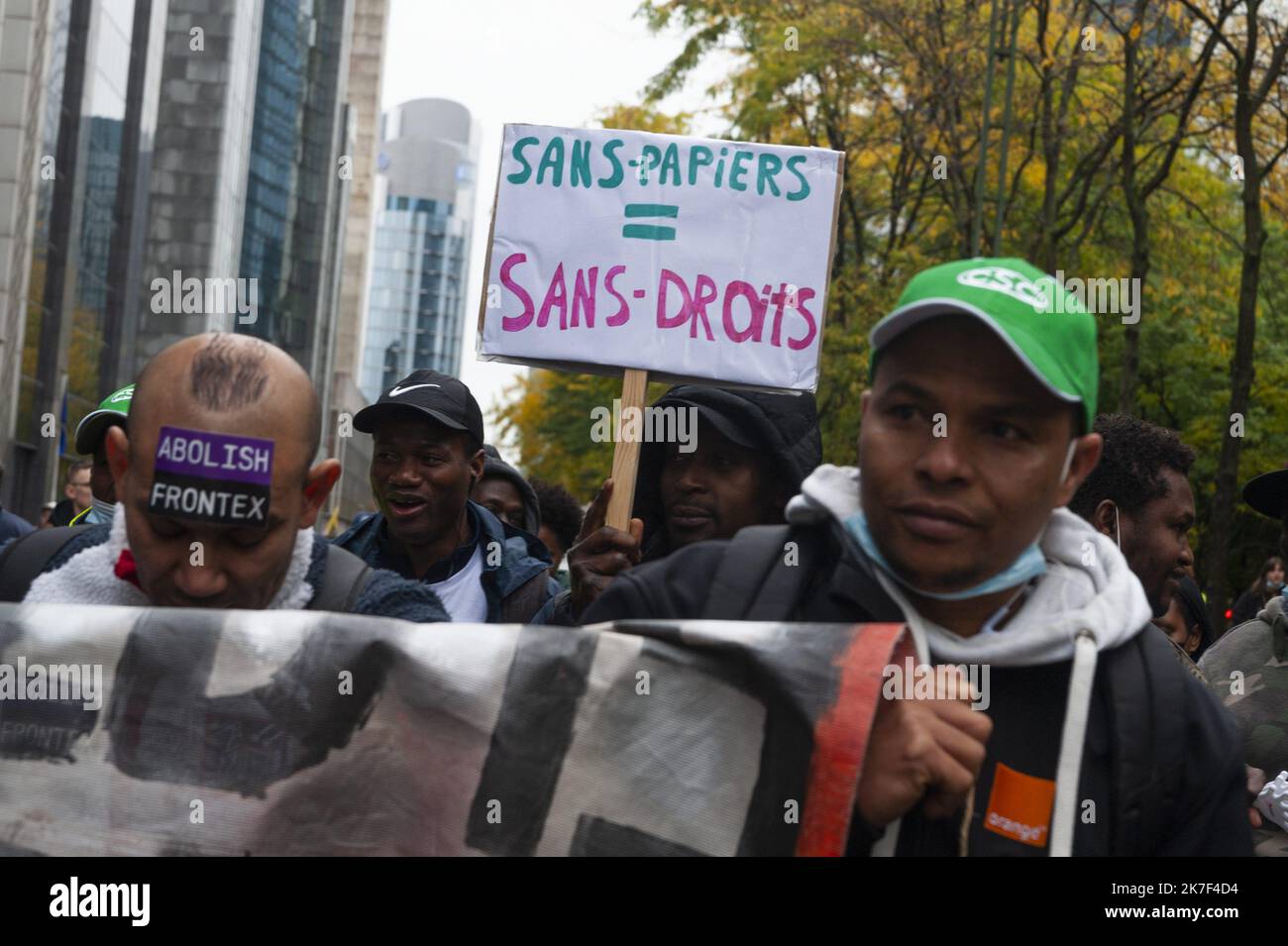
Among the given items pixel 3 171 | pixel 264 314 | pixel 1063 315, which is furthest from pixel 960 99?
pixel 264 314

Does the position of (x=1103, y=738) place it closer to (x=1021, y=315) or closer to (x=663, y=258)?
(x=1021, y=315)

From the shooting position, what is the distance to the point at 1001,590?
2459 millimetres

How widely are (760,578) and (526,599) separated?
2.60 m

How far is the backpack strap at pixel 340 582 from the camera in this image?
8.77ft

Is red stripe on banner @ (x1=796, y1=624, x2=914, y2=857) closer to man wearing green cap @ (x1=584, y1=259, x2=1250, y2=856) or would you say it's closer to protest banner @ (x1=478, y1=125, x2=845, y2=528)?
man wearing green cap @ (x1=584, y1=259, x2=1250, y2=856)

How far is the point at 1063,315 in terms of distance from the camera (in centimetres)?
233

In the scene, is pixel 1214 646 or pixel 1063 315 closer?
pixel 1063 315

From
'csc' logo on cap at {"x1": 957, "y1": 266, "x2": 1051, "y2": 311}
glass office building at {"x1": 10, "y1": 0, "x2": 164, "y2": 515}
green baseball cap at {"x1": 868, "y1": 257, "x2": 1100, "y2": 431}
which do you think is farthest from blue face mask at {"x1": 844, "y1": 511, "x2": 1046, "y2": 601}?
glass office building at {"x1": 10, "y1": 0, "x2": 164, "y2": 515}

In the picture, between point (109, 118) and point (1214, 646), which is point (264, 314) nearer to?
point (109, 118)

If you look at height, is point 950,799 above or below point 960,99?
below

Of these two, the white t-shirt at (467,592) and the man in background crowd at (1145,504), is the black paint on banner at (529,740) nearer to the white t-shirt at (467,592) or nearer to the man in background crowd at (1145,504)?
the white t-shirt at (467,592)

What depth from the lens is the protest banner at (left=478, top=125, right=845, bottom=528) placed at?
4.43 metres
